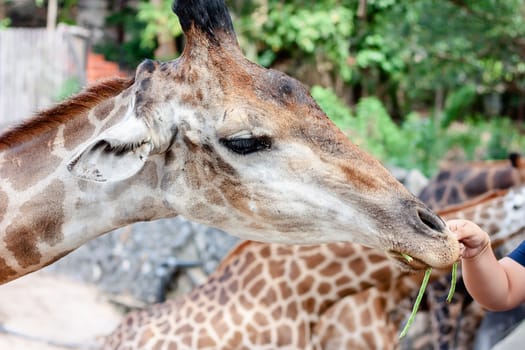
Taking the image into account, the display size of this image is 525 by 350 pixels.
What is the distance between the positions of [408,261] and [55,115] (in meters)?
1.22

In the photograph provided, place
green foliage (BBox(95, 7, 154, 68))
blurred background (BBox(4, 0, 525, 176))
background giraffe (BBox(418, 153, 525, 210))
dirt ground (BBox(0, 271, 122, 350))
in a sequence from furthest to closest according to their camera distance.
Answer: green foliage (BBox(95, 7, 154, 68))
blurred background (BBox(4, 0, 525, 176))
dirt ground (BBox(0, 271, 122, 350))
background giraffe (BBox(418, 153, 525, 210))

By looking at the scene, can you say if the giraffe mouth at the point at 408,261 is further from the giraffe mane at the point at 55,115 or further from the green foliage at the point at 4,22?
the green foliage at the point at 4,22

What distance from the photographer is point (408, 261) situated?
2016mm

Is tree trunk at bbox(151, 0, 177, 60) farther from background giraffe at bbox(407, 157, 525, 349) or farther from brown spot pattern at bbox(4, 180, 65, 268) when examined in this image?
brown spot pattern at bbox(4, 180, 65, 268)

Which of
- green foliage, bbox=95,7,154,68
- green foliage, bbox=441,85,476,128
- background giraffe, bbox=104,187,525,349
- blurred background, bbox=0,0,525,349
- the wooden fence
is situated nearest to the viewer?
background giraffe, bbox=104,187,525,349

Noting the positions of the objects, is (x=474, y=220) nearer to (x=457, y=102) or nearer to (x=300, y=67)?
(x=300, y=67)

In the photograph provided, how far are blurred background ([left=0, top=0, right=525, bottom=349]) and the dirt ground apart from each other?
36 mm

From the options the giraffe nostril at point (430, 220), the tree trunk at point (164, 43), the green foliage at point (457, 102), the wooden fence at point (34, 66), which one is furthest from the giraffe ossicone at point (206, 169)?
the green foliage at point (457, 102)

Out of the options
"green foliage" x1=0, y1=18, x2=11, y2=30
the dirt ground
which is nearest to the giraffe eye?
the dirt ground

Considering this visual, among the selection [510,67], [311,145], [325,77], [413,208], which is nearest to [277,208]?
[311,145]

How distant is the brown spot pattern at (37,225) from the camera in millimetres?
2186

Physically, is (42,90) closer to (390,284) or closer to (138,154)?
(390,284)

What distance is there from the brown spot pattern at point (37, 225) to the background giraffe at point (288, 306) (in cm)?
161

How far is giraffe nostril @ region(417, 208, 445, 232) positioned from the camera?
6.65 feet
